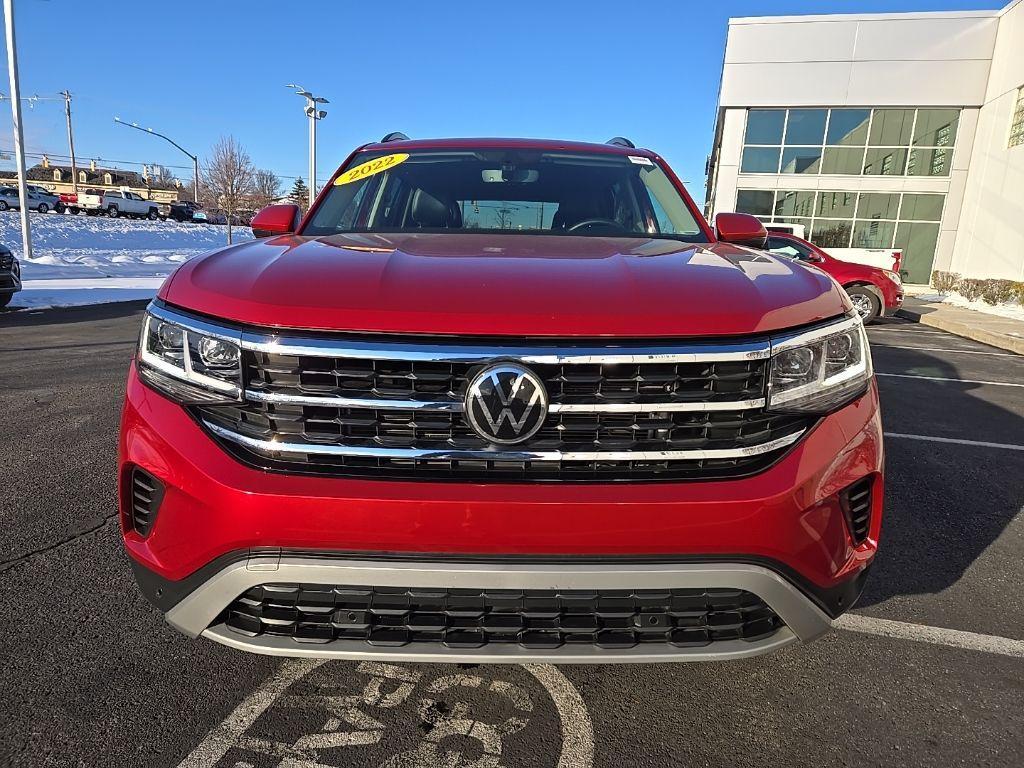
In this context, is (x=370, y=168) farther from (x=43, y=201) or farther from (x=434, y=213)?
(x=43, y=201)

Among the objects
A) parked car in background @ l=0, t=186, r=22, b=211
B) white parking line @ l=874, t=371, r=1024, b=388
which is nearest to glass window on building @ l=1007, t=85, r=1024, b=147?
white parking line @ l=874, t=371, r=1024, b=388

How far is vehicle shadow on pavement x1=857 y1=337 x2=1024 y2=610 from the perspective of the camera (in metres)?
2.77

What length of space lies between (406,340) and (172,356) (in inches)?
26.3

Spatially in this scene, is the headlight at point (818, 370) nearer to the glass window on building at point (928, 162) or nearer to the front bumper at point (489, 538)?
the front bumper at point (489, 538)

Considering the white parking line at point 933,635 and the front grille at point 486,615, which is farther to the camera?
the white parking line at point 933,635

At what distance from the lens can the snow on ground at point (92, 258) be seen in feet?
44.0

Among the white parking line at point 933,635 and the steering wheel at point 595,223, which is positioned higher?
the steering wheel at point 595,223

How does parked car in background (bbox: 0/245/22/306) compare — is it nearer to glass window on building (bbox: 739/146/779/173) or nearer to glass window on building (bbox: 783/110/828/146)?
glass window on building (bbox: 739/146/779/173)

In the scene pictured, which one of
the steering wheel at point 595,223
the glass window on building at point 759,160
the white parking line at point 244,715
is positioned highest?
the glass window on building at point 759,160

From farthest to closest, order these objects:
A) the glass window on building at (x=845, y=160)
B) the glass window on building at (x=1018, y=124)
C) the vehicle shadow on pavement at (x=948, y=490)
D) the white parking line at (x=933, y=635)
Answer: the glass window on building at (x=845, y=160), the glass window on building at (x=1018, y=124), the vehicle shadow on pavement at (x=948, y=490), the white parking line at (x=933, y=635)

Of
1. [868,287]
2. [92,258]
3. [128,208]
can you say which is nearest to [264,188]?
[128,208]

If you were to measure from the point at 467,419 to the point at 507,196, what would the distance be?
1.75 metres

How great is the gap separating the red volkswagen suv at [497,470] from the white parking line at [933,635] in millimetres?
804

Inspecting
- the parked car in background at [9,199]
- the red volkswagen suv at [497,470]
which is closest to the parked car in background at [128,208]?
the parked car in background at [9,199]
